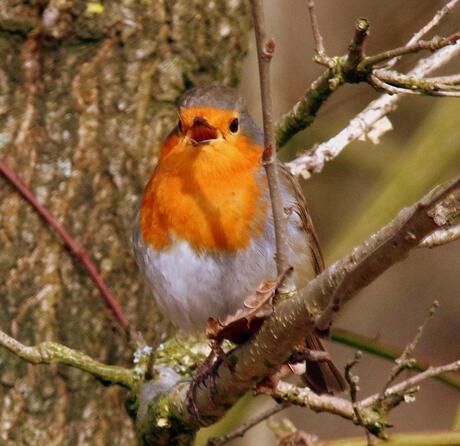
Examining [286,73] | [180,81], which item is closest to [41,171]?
[180,81]

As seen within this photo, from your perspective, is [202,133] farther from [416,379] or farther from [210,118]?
[416,379]

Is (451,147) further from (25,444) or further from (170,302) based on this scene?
A: (25,444)

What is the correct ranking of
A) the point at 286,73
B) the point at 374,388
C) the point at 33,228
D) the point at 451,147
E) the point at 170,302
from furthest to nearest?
1. the point at 374,388
2. the point at 286,73
3. the point at 451,147
4. the point at 33,228
5. the point at 170,302

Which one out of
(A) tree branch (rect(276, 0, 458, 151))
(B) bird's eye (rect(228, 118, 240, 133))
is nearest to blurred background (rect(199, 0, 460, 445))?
(A) tree branch (rect(276, 0, 458, 151))

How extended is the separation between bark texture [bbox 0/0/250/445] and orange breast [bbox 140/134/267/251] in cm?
42

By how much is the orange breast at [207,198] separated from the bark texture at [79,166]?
1.37 ft

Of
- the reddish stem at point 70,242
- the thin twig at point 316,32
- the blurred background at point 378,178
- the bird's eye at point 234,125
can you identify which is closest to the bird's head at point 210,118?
the bird's eye at point 234,125

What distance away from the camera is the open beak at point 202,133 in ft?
11.2

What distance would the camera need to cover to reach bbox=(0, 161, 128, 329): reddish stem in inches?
152

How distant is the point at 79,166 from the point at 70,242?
0.92ft

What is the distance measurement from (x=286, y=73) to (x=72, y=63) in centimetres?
208

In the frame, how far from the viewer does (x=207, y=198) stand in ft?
11.3

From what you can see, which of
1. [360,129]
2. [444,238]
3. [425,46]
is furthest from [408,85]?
[360,129]

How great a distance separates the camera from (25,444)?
377 cm
